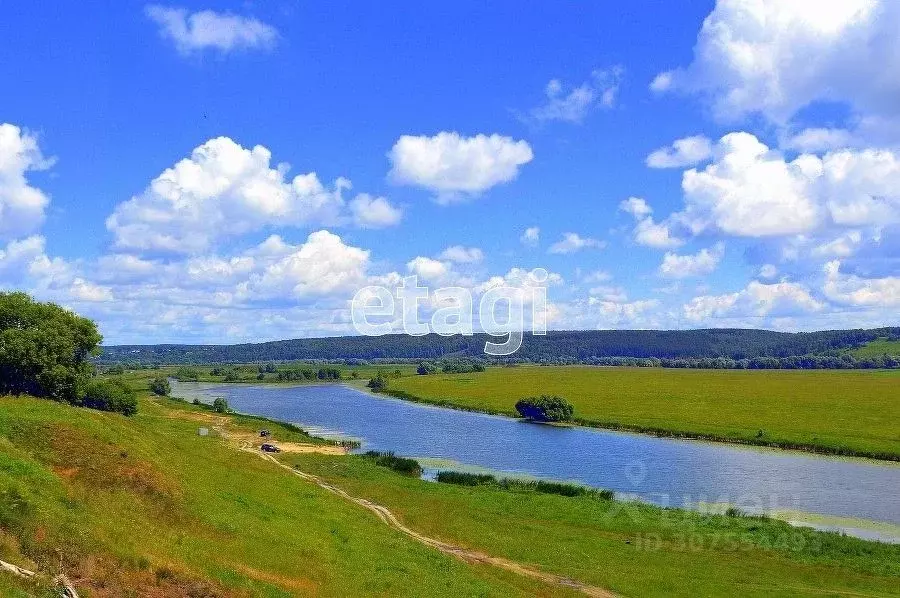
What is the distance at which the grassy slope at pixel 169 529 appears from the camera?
832 inches

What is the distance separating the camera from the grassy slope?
21.1 metres

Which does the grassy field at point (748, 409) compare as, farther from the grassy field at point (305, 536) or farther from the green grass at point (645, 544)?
the grassy field at point (305, 536)

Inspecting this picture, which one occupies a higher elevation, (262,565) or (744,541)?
(262,565)

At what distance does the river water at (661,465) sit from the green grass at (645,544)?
31.5ft

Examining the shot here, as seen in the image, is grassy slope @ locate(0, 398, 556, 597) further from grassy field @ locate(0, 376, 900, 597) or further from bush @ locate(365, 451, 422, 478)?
bush @ locate(365, 451, 422, 478)

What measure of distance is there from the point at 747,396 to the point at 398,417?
85648mm

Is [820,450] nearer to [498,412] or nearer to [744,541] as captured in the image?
[744,541]

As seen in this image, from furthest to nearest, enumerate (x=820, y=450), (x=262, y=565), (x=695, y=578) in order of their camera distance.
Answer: (x=820, y=450) < (x=695, y=578) < (x=262, y=565)

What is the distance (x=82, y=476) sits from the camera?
102ft

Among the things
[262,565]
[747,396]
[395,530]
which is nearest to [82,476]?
[262,565]

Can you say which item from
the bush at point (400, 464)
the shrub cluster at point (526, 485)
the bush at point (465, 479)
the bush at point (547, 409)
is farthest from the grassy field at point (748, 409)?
the bush at point (400, 464)

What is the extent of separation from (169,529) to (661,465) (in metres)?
69.8

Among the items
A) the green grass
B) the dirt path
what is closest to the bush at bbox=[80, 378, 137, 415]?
the green grass

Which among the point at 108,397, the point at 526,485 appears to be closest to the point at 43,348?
the point at 108,397
